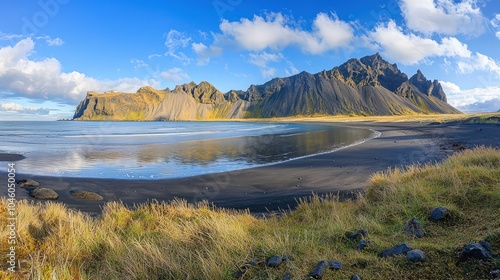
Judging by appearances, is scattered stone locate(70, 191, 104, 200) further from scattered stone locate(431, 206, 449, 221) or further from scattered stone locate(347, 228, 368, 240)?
scattered stone locate(431, 206, 449, 221)

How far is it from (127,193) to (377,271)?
43.4ft

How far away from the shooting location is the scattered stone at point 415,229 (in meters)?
5.23

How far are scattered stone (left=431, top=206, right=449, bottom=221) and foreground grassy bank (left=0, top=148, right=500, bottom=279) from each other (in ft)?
0.43

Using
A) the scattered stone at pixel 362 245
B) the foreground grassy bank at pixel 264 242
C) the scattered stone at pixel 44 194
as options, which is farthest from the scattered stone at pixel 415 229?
the scattered stone at pixel 44 194

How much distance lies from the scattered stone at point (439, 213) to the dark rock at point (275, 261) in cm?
379

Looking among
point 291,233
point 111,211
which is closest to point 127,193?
point 111,211

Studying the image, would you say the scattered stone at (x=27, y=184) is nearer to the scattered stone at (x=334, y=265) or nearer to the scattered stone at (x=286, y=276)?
the scattered stone at (x=286, y=276)

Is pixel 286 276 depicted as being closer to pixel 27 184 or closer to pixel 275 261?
pixel 275 261

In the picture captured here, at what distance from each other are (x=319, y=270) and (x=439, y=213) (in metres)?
3.76

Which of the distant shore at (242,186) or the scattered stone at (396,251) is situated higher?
the scattered stone at (396,251)

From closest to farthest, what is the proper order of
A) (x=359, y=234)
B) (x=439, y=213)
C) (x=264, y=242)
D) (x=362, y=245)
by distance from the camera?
(x=362, y=245) → (x=264, y=242) → (x=359, y=234) → (x=439, y=213)

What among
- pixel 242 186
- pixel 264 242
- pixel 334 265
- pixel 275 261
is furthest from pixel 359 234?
pixel 242 186

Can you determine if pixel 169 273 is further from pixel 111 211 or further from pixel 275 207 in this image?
pixel 275 207

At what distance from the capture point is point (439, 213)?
6.00 meters
